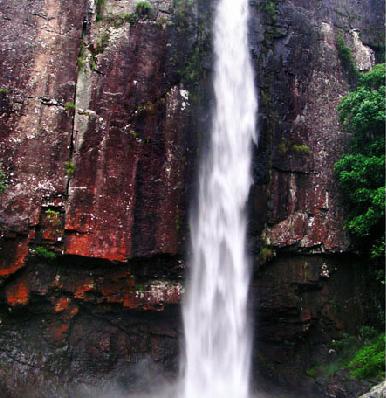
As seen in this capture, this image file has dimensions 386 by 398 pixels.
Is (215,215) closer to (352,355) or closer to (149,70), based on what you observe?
(149,70)

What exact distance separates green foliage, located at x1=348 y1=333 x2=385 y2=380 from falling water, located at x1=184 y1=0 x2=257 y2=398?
2.26 m

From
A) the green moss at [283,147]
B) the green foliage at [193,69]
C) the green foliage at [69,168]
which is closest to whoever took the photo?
the green foliage at [69,168]

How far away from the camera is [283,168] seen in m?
10.9

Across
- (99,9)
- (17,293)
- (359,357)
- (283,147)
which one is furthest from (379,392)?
(99,9)

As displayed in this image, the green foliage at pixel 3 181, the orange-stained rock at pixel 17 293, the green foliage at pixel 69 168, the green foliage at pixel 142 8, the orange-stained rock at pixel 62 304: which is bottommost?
the orange-stained rock at pixel 62 304

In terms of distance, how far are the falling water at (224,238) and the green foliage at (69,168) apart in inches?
110

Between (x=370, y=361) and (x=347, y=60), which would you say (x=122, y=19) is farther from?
(x=370, y=361)

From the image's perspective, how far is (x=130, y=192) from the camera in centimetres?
966

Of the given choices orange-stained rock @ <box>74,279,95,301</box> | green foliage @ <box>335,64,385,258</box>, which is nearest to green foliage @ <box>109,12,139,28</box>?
green foliage @ <box>335,64,385,258</box>

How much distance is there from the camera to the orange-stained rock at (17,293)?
8.74 meters

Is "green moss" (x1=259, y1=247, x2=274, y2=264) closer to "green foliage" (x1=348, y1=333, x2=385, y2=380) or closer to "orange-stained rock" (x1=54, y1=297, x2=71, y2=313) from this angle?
"green foliage" (x1=348, y1=333, x2=385, y2=380)

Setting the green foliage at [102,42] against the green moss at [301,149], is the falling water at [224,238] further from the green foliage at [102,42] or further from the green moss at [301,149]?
the green foliage at [102,42]

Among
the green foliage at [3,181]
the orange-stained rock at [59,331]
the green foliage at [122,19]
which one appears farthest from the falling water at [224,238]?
the green foliage at [3,181]

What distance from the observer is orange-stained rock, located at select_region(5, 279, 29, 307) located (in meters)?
8.74
